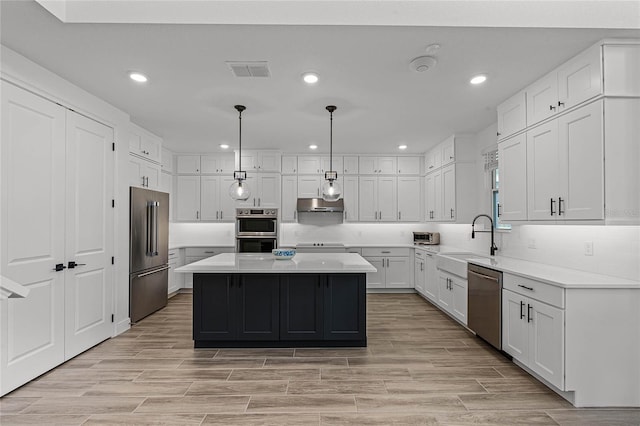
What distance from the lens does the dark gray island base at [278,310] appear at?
146 inches

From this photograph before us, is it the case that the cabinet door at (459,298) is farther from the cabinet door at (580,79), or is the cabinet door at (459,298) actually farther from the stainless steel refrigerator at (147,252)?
the stainless steel refrigerator at (147,252)

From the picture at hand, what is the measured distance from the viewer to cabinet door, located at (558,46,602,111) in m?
2.54

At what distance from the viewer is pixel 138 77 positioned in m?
3.16

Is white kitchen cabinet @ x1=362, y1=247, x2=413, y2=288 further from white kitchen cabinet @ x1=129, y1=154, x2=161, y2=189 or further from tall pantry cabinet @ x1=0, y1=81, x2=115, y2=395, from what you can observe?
tall pantry cabinet @ x1=0, y1=81, x2=115, y2=395

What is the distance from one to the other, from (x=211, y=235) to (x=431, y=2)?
6078mm

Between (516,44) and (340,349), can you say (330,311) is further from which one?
(516,44)

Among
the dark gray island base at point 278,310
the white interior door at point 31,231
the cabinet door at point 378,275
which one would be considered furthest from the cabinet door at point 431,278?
the white interior door at point 31,231

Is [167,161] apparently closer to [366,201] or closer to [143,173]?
[143,173]

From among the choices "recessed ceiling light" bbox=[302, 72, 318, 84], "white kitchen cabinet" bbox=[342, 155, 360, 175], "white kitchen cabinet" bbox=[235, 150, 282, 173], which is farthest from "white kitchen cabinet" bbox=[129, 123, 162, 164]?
"white kitchen cabinet" bbox=[342, 155, 360, 175]

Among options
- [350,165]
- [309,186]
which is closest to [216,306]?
[309,186]

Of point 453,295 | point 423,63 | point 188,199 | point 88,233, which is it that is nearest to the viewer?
point 423,63

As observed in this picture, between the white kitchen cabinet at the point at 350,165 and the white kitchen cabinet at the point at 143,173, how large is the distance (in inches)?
131

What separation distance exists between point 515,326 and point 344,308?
5.26 feet

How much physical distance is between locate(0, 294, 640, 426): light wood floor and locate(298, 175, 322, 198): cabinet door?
340cm
